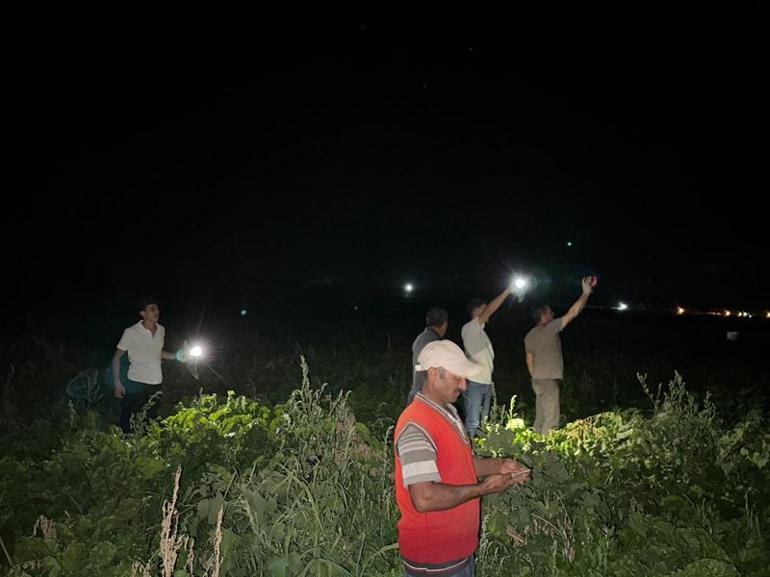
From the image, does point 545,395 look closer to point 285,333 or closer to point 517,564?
point 517,564

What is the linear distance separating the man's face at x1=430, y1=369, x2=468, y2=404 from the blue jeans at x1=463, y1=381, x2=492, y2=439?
176 inches

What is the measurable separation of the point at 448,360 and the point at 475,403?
465 centimetres

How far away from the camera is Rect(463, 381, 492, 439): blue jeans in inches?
295

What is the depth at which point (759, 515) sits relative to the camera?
4402 mm

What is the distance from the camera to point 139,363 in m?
6.90

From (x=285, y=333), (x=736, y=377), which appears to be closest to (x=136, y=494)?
(x=736, y=377)

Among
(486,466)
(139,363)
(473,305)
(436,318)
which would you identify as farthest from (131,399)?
(486,466)

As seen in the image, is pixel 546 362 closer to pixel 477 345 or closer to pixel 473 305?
pixel 477 345

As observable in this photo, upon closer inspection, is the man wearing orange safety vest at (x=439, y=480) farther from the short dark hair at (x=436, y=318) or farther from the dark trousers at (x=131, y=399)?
the dark trousers at (x=131, y=399)

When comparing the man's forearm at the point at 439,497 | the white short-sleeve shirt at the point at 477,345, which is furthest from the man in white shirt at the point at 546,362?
the man's forearm at the point at 439,497

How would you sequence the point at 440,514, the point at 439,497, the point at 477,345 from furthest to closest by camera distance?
the point at 477,345
the point at 440,514
the point at 439,497

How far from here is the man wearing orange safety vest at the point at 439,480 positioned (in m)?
2.80

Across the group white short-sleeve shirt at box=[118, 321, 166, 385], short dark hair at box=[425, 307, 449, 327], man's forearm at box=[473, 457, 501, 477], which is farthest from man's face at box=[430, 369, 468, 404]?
white short-sleeve shirt at box=[118, 321, 166, 385]

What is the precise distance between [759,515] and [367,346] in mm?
12062
